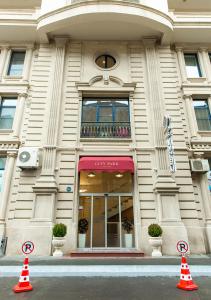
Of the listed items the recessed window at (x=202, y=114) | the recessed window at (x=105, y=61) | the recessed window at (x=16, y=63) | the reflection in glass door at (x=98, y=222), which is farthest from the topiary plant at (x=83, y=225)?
the recessed window at (x=16, y=63)

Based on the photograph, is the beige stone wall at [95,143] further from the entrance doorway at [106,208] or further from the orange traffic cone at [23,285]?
the orange traffic cone at [23,285]

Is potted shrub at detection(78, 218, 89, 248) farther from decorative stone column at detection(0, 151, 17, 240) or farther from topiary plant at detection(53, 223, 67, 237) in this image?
decorative stone column at detection(0, 151, 17, 240)

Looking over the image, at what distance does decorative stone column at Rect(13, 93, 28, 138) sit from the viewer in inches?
471

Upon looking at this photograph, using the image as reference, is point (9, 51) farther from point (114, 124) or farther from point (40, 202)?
point (40, 202)

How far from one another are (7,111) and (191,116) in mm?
11497

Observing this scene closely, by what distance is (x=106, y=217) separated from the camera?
1046 centimetres

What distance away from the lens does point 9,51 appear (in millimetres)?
14289

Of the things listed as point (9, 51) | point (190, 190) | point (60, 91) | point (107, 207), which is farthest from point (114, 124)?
point (9, 51)

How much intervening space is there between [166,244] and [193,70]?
1159cm

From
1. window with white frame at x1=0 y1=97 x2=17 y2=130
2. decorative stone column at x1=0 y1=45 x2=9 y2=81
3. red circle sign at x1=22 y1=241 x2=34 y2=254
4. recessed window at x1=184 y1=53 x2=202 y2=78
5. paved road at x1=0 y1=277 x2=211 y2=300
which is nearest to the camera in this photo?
paved road at x1=0 y1=277 x2=211 y2=300

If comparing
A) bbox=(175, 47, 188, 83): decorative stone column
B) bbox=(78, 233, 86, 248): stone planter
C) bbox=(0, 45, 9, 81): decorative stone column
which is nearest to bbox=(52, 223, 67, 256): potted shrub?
bbox=(78, 233, 86, 248): stone planter

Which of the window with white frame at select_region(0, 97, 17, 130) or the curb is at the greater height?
the window with white frame at select_region(0, 97, 17, 130)

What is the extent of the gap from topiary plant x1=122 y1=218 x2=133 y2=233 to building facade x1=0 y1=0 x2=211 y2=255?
71mm

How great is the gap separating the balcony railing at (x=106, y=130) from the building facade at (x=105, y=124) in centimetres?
6
